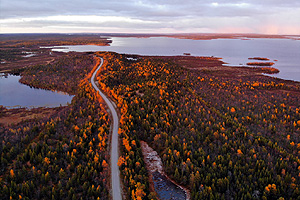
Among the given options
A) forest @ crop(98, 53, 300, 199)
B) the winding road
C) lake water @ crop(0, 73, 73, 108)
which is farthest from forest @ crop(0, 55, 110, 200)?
lake water @ crop(0, 73, 73, 108)

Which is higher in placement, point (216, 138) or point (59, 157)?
point (216, 138)

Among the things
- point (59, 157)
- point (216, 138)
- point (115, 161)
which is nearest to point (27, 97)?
point (59, 157)

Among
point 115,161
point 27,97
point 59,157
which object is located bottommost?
point 115,161

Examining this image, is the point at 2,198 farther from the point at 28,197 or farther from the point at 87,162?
the point at 87,162

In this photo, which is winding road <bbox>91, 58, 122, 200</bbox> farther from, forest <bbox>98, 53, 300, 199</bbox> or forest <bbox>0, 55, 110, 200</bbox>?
forest <bbox>98, 53, 300, 199</bbox>

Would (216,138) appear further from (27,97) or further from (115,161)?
(27,97)

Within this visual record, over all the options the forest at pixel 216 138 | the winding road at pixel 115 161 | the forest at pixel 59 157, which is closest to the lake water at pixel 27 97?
the forest at pixel 59 157

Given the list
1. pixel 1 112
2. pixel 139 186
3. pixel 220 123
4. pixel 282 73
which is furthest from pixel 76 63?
pixel 282 73
